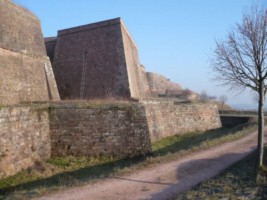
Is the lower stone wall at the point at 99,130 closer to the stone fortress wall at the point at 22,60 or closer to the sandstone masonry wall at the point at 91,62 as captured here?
the stone fortress wall at the point at 22,60

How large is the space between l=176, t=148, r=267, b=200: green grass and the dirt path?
40 centimetres

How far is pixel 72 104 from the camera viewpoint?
13.4 metres

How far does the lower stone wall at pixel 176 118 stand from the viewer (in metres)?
16.8

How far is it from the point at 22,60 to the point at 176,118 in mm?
9620

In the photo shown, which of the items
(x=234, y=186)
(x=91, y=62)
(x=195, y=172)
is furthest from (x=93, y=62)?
(x=234, y=186)

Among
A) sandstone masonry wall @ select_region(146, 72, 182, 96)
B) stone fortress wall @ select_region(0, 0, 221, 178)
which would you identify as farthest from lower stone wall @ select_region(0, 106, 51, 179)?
sandstone masonry wall @ select_region(146, 72, 182, 96)

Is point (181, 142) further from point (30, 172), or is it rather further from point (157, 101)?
point (30, 172)

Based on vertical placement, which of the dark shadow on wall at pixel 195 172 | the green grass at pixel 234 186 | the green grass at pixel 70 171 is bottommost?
the green grass at pixel 234 186

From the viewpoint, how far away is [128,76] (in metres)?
18.1

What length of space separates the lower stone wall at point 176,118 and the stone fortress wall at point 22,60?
5446 mm

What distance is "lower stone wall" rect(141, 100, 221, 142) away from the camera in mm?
16844

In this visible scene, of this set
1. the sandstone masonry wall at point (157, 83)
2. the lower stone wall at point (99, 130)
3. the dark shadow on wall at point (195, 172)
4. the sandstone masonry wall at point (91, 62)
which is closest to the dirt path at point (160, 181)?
the dark shadow on wall at point (195, 172)

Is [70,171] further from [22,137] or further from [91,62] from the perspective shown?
[91,62]

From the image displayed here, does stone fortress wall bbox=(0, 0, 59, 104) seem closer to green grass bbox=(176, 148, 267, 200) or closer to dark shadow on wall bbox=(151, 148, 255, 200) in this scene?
dark shadow on wall bbox=(151, 148, 255, 200)
